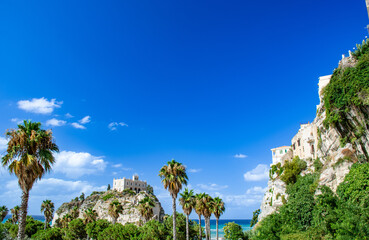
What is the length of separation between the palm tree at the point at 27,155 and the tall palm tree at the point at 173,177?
2076 centimetres

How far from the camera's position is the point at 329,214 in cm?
2712

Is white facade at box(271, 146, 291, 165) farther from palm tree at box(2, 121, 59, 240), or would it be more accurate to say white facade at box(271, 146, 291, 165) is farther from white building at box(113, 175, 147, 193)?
palm tree at box(2, 121, 59, 240)

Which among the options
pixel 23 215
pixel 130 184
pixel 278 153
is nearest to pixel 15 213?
pixel 130 184

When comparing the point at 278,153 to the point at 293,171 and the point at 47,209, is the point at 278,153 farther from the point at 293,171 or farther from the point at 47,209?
the point at 47,209

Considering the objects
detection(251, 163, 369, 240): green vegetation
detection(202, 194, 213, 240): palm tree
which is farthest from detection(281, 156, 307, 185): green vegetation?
detection(202, 194, 213, 240): palm tree

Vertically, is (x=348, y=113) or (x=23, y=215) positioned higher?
(x=348, y=113)

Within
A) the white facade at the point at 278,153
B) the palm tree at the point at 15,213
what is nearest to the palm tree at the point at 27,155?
the palm tree at the point at 15,213

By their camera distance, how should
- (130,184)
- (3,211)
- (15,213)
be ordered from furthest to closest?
(130,184) → (15,213) → (3,211)

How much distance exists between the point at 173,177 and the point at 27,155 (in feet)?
73.6

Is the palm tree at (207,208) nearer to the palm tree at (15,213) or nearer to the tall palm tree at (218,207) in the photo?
the tall palm tree at (218,207)

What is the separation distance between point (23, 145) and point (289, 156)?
65149 millimetres

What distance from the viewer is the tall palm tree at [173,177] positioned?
36.6 m

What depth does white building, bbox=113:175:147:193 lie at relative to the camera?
125 metres

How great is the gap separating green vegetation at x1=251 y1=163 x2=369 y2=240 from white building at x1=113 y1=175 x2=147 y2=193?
99253 millimetres
